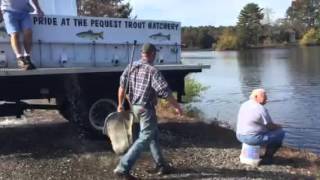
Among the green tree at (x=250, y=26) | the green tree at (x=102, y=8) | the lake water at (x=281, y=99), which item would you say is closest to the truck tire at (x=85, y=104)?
the lake water at (x=281, y=99)

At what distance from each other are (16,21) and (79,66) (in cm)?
128

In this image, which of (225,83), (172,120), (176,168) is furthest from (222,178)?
(225,83)

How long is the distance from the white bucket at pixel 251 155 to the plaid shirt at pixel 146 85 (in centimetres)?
187

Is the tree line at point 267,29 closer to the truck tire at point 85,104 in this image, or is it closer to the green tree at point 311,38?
the green tree at point 311,38

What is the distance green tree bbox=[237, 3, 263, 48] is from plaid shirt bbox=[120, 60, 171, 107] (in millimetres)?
105733

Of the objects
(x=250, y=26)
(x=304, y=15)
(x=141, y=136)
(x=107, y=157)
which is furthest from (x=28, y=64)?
(x=250, y=26)

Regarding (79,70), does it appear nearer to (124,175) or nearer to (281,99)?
(124,175)

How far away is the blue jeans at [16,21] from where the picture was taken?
30.1 feet

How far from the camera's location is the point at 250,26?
12038cm

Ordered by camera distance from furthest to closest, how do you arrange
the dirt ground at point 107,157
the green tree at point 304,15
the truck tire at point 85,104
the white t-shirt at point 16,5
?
the green tree at point 304,15 < the truck tire at point 85,104 < the white t-shirt at point 16,5 < the dirt ground at point 107,157

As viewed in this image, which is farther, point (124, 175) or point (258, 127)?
point (258, 127)

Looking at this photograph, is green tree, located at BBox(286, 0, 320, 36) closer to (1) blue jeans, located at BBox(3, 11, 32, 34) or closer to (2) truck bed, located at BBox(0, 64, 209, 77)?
(2) truck bed, located at BBox(0, 64, 209, 77)

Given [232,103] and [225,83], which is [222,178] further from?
[225,83]

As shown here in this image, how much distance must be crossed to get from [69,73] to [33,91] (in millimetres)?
613
